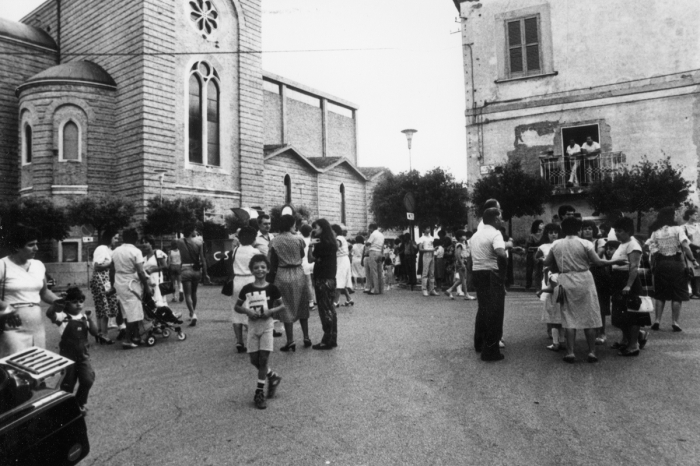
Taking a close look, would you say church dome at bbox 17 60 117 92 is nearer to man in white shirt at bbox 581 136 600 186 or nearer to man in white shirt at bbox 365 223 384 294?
man in white shirt at bbox 365 223 384 294

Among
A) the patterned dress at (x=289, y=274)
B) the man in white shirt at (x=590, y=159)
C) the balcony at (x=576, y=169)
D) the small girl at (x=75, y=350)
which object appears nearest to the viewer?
the small girl at (x=75, y=350)

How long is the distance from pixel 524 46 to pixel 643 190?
6603 millimetres

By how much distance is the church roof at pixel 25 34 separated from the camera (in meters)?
28.8

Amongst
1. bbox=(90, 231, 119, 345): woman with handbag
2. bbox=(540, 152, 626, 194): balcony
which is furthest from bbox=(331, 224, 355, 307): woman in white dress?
bbox=(540, 152, 626, 194): balcony

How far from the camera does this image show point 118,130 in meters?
26.2

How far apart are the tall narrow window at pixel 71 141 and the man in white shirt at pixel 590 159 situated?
21.8m

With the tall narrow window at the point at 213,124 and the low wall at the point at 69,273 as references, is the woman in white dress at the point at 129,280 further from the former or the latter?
the tall narrow window at the point at 213,124

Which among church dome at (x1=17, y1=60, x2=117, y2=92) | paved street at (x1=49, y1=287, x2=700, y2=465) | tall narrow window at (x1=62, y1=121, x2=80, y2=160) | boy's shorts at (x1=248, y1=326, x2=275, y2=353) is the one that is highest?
church dome at (x1=17, y1=60, x2=117, y2=92)

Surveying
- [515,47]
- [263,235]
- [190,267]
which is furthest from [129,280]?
[515,47]

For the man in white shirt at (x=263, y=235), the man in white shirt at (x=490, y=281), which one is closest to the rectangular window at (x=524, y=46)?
the man in white shirt at (x=263, y=235)

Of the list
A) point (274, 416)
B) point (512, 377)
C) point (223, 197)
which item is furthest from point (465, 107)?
point (274, 416)

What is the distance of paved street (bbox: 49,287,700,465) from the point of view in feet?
12.3

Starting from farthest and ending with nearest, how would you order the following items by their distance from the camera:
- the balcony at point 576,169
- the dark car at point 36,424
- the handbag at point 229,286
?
the balcony at point 576,169 < the handbag at point 229,286 < the dark car at point 36,424

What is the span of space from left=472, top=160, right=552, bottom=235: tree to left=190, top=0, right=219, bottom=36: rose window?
57.9 feet
